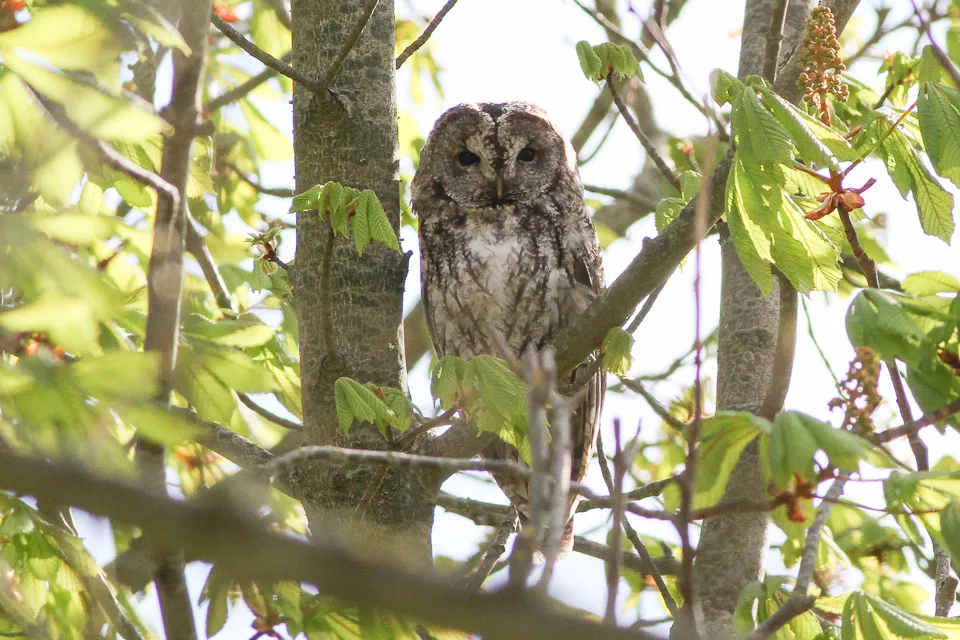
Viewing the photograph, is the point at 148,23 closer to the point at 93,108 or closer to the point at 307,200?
the point at 93,108

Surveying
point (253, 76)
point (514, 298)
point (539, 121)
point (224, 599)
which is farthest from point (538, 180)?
point (224, 599)

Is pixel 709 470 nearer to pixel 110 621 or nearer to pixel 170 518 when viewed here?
pixel 170 518

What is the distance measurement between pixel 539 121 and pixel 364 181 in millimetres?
1598

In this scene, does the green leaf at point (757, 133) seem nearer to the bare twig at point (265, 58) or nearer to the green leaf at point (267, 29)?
the bare twig at point (265, 58)

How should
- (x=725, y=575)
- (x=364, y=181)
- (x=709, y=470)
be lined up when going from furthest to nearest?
(x=725, y=575) → (x=364, y=181) → (x=709, y=470)

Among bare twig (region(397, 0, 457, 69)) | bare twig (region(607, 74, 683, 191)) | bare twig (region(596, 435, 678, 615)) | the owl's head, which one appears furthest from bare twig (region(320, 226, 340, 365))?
the owl's head

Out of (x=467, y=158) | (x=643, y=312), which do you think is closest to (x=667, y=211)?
(x=643, y=312)

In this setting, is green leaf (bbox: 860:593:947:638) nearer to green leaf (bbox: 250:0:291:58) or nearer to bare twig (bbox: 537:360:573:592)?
bare twig (bbox: 537:360:573:592)

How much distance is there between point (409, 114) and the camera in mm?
4391

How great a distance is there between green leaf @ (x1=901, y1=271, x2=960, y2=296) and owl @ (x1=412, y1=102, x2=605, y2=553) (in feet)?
6.37

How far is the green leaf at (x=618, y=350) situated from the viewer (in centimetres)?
251

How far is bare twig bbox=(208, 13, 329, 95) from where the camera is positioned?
2730 millimetres

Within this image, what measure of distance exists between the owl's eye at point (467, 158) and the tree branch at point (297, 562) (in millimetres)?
3490

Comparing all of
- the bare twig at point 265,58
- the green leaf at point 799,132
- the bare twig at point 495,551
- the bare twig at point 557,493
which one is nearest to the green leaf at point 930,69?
the green leaf at point 799,132
